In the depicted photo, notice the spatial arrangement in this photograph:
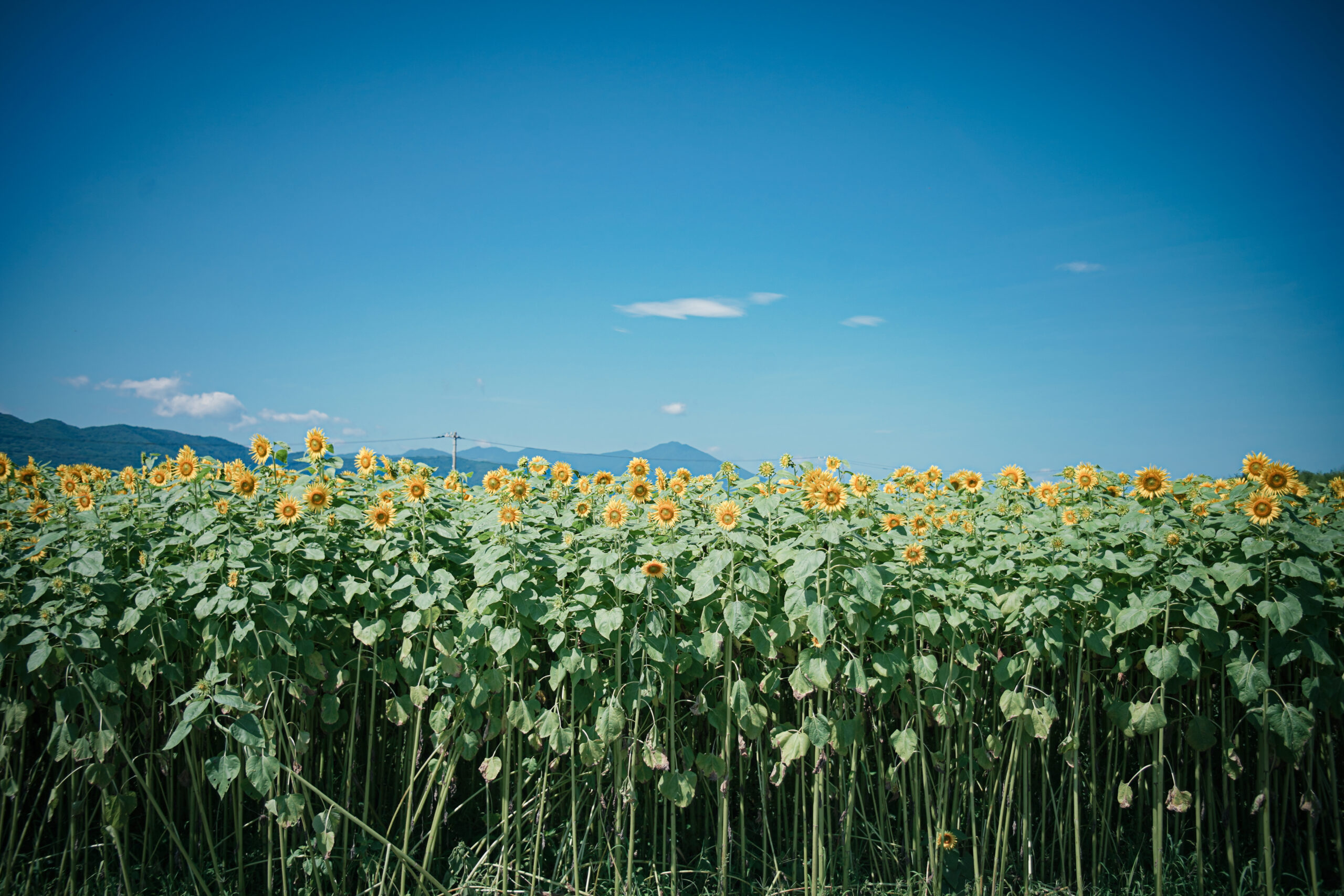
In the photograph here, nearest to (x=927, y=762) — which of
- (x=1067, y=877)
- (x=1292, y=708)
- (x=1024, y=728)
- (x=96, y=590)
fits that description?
(x=1024, y=728)

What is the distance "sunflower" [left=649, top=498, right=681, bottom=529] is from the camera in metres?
2.82

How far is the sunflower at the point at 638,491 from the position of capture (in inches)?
119

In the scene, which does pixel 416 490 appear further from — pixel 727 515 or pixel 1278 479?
pixel 1278 479

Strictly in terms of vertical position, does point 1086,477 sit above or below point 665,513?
above

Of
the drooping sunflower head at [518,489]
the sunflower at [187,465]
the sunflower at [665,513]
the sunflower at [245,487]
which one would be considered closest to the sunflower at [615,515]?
the sunflower at [665,513]

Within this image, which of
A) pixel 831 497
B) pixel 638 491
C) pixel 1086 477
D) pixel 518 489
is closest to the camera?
pixel 831 497

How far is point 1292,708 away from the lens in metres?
2.87

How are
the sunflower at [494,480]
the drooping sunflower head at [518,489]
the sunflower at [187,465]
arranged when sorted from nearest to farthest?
the drooping sunflower head at [518,489], the sunflower at [187,465], the sunflower at [494,480]

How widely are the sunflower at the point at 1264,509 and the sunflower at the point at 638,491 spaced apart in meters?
2.33

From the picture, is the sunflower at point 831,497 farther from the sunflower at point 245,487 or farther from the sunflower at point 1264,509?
the sunflower at point 245,487

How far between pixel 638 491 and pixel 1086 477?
2.02 metres

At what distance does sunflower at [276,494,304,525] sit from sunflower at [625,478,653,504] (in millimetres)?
1321

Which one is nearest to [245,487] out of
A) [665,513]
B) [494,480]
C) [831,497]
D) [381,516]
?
[381,516]

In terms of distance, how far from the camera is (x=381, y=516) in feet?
9.76
